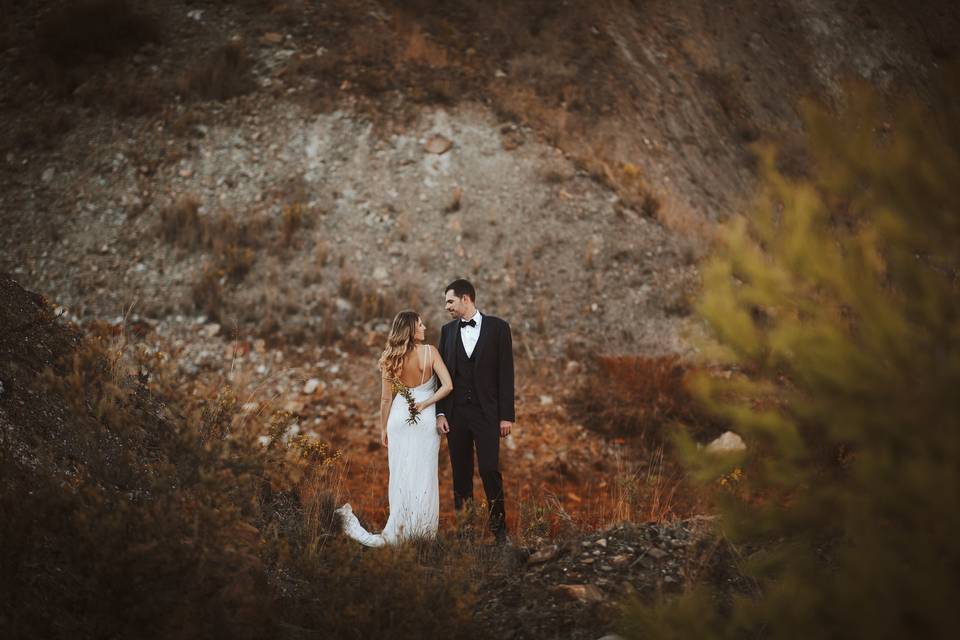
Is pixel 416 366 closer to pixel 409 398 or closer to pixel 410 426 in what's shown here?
pixel 409 398

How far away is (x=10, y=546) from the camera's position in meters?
3.54

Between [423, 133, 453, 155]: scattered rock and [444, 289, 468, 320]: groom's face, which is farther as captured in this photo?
[423, 133, 453, 155]: scattered rock

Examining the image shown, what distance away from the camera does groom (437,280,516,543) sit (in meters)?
5.64

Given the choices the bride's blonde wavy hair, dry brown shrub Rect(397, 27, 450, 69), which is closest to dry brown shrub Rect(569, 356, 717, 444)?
the bride's blonde wavy hair

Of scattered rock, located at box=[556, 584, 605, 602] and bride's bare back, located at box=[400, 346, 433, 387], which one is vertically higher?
scattered rock, located at box=[556, 584, 605, 602]

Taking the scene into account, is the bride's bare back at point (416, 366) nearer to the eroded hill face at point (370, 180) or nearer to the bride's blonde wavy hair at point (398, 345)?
the bride's blonde wavy hair at point (398, 345)

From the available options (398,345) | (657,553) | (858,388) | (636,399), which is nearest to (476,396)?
(398,345)

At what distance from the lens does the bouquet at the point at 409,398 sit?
5.66m

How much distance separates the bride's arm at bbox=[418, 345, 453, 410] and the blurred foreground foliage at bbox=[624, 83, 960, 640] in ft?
8.39

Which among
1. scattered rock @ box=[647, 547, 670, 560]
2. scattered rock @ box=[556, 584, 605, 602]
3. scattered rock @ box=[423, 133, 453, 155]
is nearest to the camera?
scattered rock @ box=[556, 584, 605, 602]

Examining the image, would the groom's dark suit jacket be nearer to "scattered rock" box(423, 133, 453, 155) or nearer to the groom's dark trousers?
the groom's dark trousers

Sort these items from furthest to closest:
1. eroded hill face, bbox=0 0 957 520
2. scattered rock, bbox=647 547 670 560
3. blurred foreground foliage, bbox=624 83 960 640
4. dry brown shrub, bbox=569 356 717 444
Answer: eroded hill face, bbox=0 0 957 520 < dry brown shrub, bbox=569 356 717 444 < scattered rock, bbox=647 547 670 560 < blurred foreground foliage, bbox=624 83 960 640

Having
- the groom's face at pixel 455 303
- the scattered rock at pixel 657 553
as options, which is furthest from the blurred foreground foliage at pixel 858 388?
the groom's face at pixel 455 303

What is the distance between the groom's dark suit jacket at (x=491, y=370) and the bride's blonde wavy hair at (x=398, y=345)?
0.38 meters
